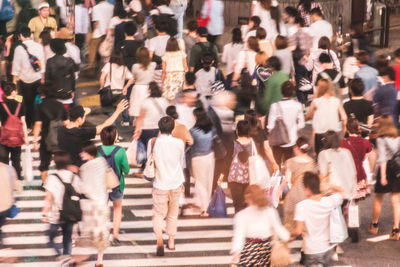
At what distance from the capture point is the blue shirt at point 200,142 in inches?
506

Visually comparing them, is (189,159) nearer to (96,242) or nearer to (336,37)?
(96,242)

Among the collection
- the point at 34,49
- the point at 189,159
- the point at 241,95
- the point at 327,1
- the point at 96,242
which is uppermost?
the point at 327,1

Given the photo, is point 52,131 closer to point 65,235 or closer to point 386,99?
point 65,235

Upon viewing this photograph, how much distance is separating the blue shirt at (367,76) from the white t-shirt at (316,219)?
507cm

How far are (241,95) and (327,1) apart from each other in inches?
456

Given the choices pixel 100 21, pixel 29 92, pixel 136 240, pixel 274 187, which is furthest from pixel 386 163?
pixel 100 21

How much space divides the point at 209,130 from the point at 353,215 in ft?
7.59

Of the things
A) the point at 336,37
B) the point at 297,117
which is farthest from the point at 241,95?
the point at 336,37

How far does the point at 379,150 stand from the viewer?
41.9 feet

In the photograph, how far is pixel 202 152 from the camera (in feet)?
42.5

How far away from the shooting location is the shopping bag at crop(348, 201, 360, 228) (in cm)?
1227

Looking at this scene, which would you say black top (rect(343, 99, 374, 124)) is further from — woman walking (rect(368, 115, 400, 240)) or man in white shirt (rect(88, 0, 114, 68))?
man in white shirt (rect(88, 0, 114, 68))

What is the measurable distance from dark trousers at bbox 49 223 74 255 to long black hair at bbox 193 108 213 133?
2509 mm

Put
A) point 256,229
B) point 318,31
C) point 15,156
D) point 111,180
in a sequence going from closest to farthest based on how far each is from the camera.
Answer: point 256,229 → point 111,180 → point 15,156 → point 318,31
